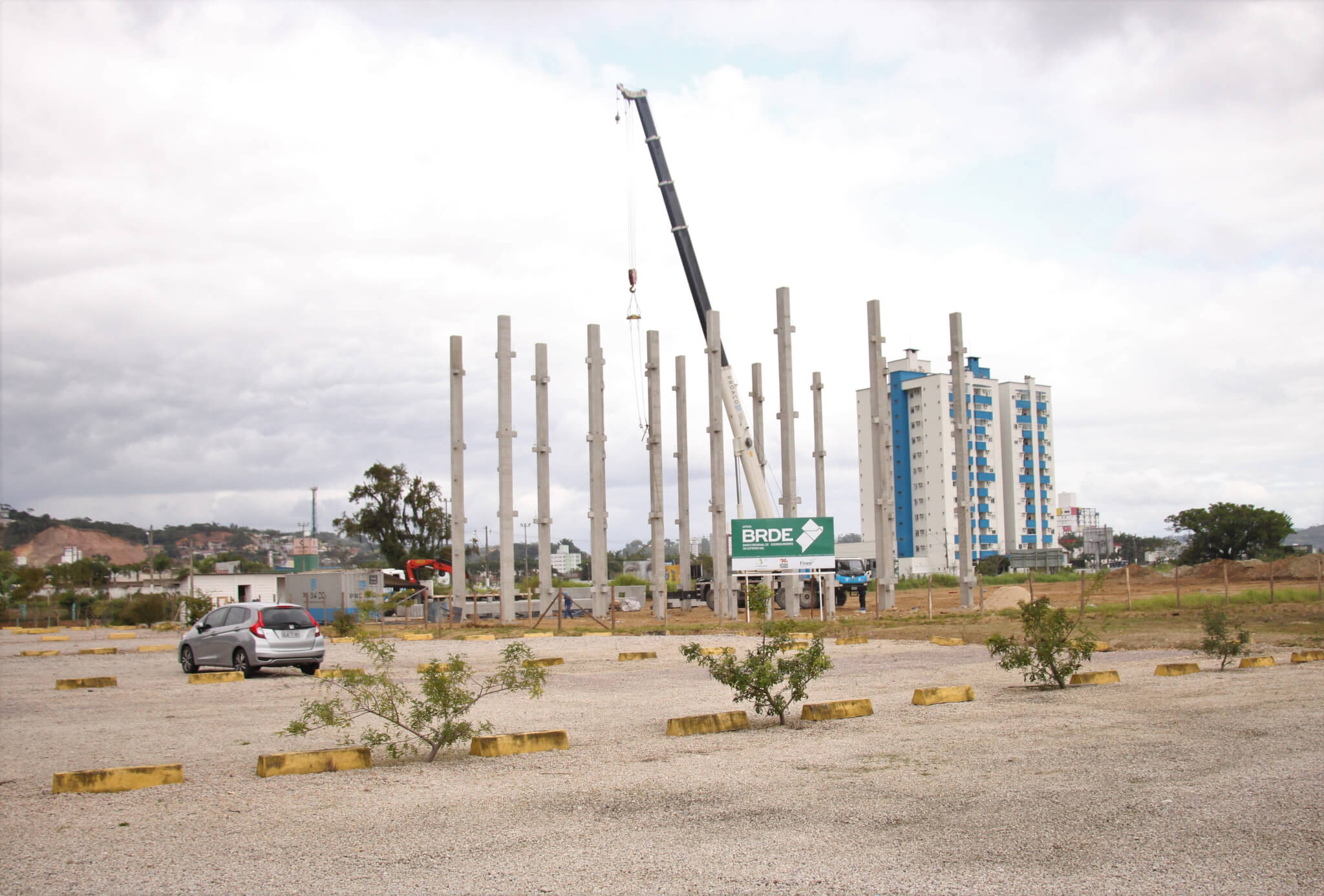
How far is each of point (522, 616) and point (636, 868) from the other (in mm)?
41028

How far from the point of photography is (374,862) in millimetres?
6156

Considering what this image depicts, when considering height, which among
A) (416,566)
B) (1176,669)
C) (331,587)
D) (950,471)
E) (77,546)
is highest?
(950,471)

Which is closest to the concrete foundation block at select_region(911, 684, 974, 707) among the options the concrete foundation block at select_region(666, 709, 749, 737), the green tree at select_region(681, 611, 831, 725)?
the green tree at select_region(681, 611, 831, 725)

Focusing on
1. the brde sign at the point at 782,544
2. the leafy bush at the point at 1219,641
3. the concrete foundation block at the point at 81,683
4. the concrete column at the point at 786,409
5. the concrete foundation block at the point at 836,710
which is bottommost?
the concrete foundation block at the point at 81,683

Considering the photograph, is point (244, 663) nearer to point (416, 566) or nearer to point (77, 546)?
point (416, 566)

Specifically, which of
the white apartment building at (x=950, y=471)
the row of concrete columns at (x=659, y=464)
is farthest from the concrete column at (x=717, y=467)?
the white apartment building at (x=950, y=471)

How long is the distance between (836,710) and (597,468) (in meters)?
29.0

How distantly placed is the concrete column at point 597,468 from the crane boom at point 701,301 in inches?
172

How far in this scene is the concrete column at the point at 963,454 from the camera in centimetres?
3462

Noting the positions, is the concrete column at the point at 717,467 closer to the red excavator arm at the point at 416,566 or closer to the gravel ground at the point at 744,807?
the red excavator arm at the point at 416,566

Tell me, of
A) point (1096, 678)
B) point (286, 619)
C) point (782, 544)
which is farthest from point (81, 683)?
point (782, 544)

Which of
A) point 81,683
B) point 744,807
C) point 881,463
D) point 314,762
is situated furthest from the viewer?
point 881,463

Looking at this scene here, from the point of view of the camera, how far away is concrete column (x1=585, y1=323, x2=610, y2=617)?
40.0 m

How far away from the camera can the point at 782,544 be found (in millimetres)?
35062
